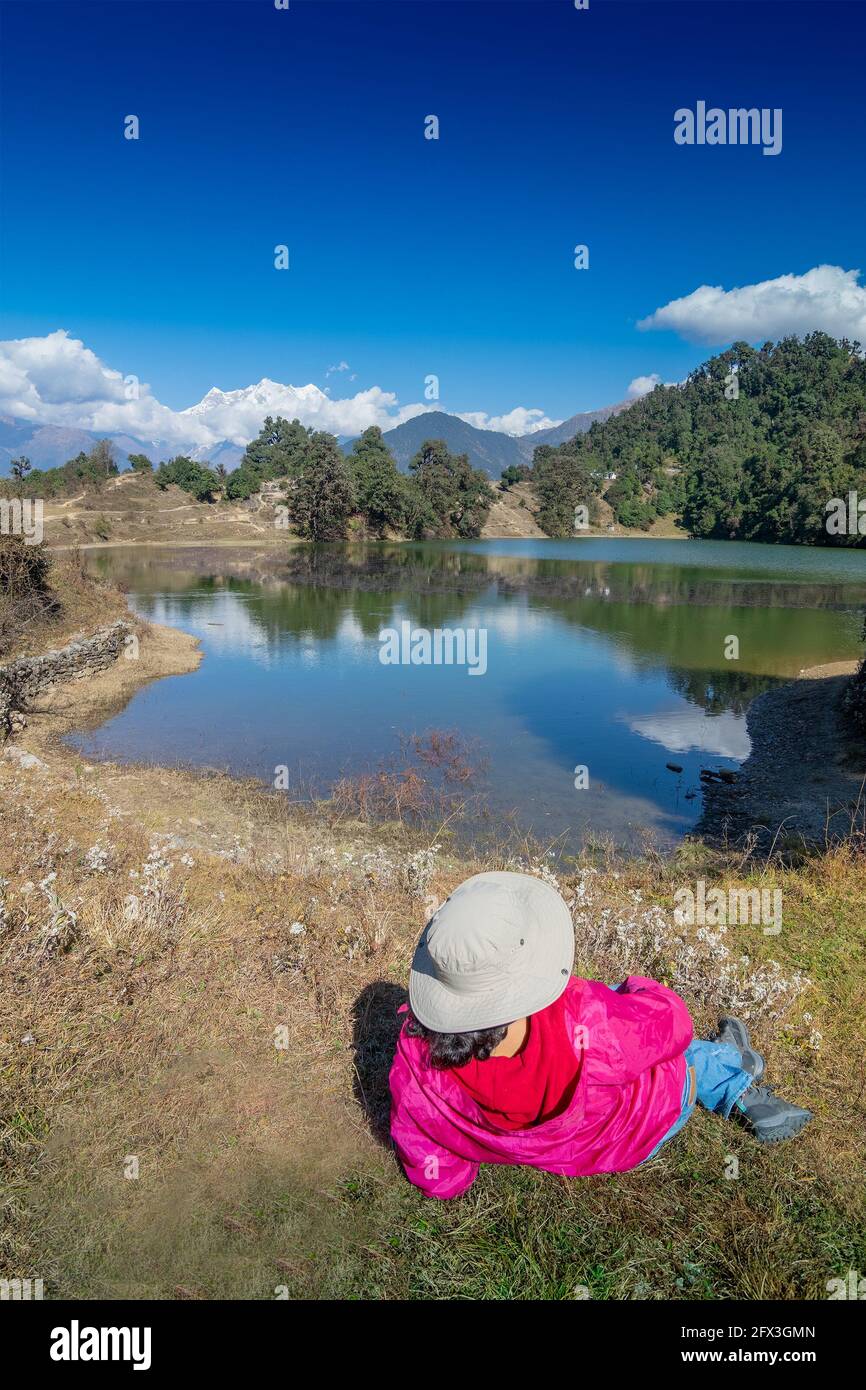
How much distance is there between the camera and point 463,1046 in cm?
246

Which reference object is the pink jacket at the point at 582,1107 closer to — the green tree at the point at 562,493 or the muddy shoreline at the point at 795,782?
the muddy shoreline at the point at 795,782

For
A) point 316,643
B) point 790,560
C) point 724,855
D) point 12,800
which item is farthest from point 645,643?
point 790,560

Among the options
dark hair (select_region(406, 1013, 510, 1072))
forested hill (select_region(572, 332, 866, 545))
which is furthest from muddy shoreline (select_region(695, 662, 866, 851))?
forested hill (select_region(572, 332, 866, 545))

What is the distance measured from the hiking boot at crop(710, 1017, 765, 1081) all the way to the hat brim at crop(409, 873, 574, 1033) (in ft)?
5.56

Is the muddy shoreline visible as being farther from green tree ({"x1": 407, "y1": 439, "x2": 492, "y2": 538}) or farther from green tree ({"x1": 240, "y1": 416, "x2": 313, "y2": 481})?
green tree ({"x1": 240, "y1": 416, "x2": 313, "y2": 481})

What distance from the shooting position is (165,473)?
84.9 meters

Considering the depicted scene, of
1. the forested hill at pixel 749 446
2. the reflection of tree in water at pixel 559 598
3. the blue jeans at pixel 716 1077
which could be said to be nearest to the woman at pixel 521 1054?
the blue jeans at pixel 716 1077

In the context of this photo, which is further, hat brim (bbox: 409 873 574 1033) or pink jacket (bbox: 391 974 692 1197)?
pink jacket (bbox: 391 974 692 1197)

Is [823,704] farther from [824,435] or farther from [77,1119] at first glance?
[824,435]

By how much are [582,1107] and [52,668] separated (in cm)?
1964

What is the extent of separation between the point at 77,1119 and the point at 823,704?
1840cm

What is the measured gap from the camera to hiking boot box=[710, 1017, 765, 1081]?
351cm

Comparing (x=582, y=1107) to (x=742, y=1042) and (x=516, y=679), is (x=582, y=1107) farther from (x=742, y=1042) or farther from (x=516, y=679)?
(x=516, y=679)

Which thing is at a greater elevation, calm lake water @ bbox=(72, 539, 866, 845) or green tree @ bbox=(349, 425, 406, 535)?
green tree @ bbox=(349, 425, 406, 535)
